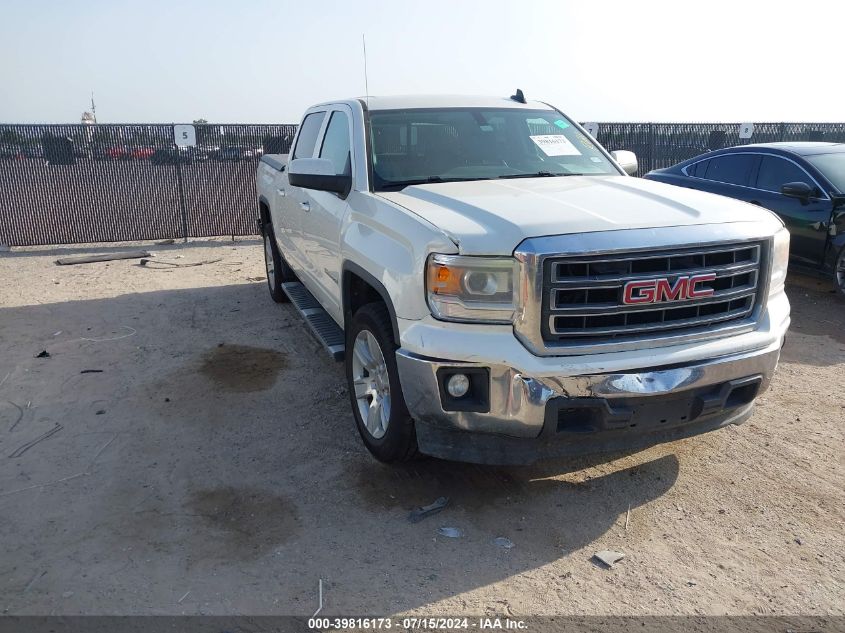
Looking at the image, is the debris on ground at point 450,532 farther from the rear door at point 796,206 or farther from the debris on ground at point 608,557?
the rear door at point 796,206

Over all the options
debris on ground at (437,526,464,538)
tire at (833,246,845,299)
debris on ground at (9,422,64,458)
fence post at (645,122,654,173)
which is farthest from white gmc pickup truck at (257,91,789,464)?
fence post at (645,122,654,173)

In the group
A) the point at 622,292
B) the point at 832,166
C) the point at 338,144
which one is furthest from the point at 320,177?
the point at 832,166

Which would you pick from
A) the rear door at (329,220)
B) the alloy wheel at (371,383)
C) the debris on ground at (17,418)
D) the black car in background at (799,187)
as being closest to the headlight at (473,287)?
the alloy wheel at (371,383)

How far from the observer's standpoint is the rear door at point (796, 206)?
742 centimetres

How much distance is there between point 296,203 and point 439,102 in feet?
4.86

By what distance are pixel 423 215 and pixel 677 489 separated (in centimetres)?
197

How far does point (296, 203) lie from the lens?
19.2 feet

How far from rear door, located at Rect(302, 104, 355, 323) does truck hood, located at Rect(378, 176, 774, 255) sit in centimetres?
62

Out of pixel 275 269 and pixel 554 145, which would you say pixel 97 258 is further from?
pixel 554 145

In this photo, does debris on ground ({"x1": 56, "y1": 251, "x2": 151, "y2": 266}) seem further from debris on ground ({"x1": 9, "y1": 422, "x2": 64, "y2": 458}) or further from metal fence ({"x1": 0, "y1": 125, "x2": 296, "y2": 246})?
debris on ground ({"x1": 9, "y1": 422, "x2": 64, "y2": 458})

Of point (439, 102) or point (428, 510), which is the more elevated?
point (439, 102)

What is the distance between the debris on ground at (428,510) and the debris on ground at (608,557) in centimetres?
81

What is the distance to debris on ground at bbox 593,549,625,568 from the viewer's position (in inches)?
126

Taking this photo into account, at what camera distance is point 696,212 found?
11.4ft
